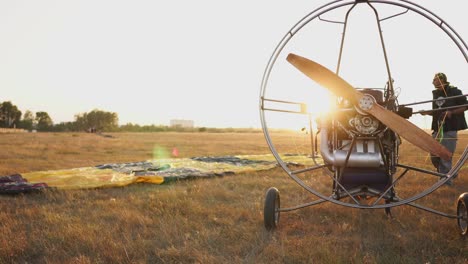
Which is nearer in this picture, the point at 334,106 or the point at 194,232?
the point at 334,106

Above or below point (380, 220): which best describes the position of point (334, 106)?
above

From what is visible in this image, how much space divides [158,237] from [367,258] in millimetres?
2417

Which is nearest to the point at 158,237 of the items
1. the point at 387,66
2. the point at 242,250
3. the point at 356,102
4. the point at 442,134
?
the point at 242,250

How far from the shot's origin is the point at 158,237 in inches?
175

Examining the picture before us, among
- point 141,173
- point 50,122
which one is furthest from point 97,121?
point 141,173

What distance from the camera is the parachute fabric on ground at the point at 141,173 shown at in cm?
778

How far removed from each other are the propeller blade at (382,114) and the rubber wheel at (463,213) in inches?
37.5

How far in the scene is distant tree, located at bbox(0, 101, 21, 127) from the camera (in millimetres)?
95000

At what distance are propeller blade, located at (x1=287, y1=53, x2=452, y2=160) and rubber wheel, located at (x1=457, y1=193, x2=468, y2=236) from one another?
95 centimetres

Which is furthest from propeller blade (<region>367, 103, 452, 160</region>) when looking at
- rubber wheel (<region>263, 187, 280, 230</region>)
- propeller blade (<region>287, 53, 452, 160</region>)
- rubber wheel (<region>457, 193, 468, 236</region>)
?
rubber wheel (<region>263, 187, 280, 230</region>)

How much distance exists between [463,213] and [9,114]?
11358cm

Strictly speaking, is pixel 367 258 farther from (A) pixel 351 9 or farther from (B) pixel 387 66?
(A) pixel 351 9

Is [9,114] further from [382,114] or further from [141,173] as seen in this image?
[382,114]

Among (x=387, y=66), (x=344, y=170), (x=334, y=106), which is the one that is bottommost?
(x=344, y=170)
